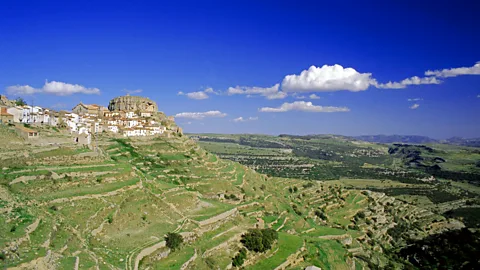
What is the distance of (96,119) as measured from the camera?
56.8 meters

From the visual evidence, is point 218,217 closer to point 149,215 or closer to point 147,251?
point 149,215

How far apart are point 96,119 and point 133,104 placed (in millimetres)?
14253

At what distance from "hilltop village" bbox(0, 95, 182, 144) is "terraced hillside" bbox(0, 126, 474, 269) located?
341 centimetres

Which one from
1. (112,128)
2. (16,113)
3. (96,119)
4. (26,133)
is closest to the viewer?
(26,133)

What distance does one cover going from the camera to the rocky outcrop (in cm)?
7038

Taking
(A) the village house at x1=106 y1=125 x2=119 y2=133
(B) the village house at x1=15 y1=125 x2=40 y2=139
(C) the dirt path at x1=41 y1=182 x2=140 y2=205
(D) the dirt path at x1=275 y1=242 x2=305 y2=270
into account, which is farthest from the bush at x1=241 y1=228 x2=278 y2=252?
(A) the village house at x1=106 y1=125 x2=119 y2=133

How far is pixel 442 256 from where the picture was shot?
57.8m

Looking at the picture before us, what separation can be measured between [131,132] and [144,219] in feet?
94.3

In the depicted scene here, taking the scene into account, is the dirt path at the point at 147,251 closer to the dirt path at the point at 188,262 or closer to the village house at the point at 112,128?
the dirt path at the point at 188,262

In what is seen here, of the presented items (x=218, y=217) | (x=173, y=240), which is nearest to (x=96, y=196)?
(x=173, y=240)

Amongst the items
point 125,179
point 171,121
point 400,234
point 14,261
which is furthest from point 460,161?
point 14,261

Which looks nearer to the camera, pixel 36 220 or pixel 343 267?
pixel 36 220

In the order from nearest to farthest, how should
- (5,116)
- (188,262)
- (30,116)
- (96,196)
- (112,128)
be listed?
(188,262) < (96,196) < (5,116) < (30,116) < (112,128)

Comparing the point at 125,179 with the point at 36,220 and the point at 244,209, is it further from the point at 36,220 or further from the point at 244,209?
the point at 244,209
